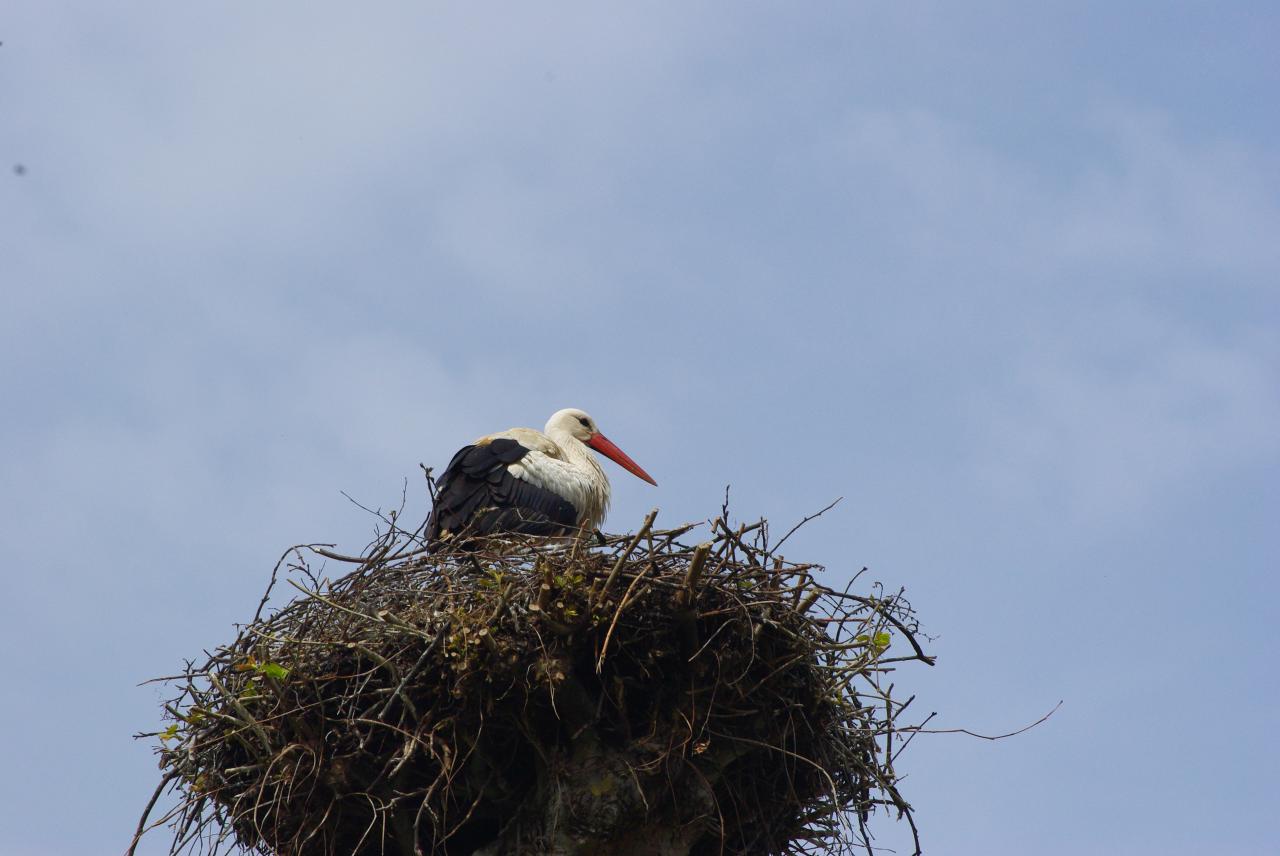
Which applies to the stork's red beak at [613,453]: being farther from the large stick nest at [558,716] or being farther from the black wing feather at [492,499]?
the large stick nest at [558,716]

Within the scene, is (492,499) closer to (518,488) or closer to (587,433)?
(518,488)

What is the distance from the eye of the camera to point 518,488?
761 centimetres

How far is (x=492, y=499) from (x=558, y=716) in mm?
2769

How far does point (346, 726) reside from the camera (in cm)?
495

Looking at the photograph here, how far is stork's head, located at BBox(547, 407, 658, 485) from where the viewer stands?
8.84 metres

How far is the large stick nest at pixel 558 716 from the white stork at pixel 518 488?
1954mm

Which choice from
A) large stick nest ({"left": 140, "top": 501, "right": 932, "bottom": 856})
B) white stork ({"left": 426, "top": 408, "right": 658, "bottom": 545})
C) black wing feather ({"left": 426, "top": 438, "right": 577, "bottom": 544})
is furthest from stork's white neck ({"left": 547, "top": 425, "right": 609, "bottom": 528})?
large stick nest ({"left": 140, "top": 501, "right": 932, "bottom": 856})

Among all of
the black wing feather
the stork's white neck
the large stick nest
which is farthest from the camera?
the stork's white neck

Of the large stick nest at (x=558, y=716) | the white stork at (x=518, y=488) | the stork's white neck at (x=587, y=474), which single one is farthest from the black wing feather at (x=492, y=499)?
the large stick nest at (x=558, y=716)

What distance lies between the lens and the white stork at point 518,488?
7.38 metres

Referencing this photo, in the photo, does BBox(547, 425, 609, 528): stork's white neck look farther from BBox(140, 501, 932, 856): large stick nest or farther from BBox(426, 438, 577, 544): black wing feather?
BBox(140, 501, 932, 856): large stick nest

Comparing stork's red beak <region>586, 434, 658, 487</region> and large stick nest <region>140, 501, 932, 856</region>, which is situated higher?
stork's red beak <region>586, 434, 658, 487</region>

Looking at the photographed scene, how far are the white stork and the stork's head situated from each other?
0.41m

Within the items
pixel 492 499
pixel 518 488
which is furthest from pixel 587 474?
pixel 492 499
